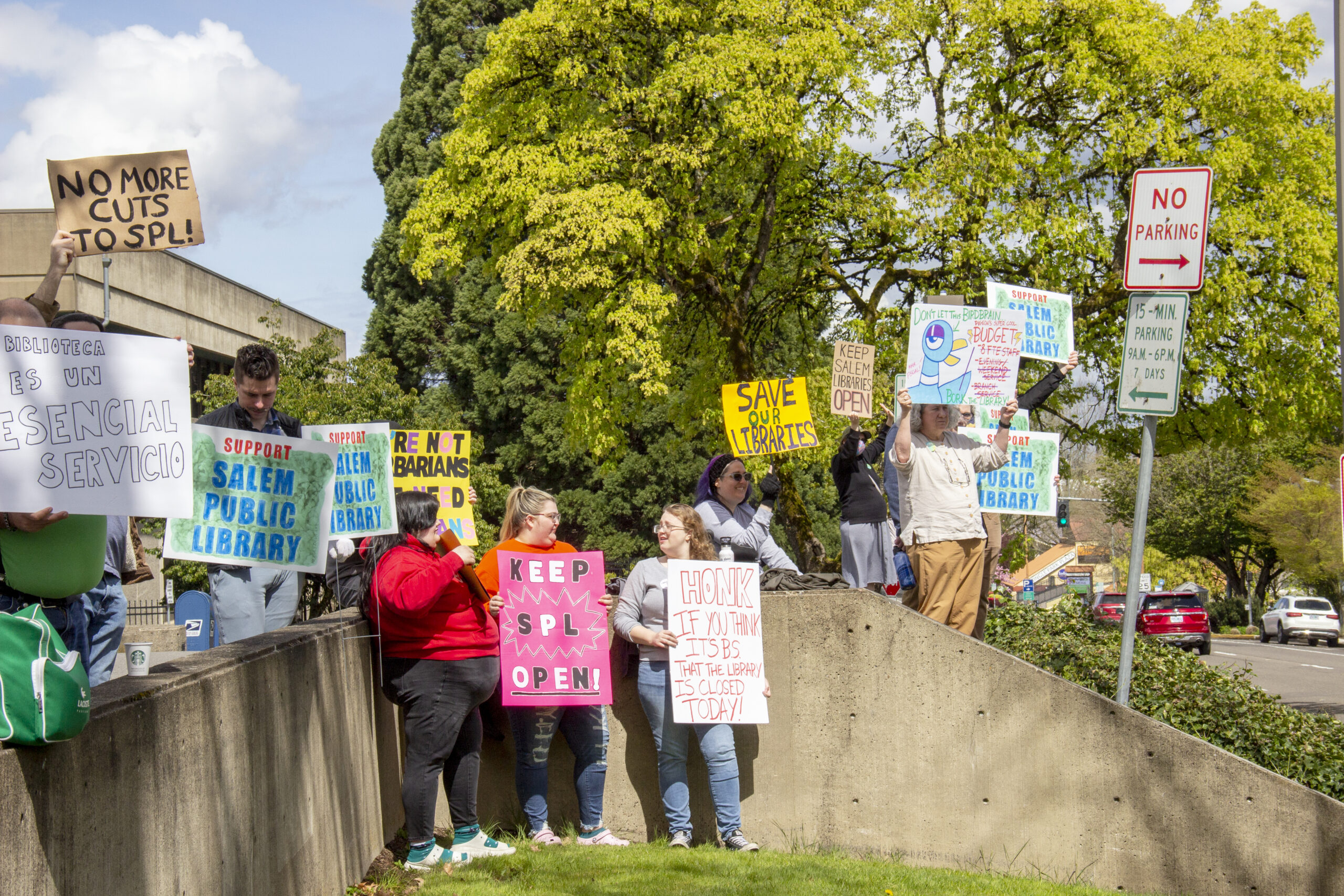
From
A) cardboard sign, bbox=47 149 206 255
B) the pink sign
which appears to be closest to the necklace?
the pink sign

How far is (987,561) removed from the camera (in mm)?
9070

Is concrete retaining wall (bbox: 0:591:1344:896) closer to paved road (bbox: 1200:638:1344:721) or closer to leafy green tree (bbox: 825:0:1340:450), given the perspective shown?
paved road (bbox: 1200:638:1344:721)

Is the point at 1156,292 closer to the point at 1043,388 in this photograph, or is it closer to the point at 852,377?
the point at 1043,388

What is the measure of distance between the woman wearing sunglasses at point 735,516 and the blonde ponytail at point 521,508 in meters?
1.28

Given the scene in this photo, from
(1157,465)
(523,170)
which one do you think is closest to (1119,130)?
(523,170)

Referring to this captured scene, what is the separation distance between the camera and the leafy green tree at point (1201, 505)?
56438mm

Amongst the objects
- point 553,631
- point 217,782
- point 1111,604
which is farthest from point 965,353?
point 1111,604

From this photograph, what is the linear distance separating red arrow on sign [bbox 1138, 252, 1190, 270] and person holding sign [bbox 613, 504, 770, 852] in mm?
2774

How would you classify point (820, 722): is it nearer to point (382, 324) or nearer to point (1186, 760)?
point (1186, 760)

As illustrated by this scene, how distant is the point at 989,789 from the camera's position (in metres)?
7.27

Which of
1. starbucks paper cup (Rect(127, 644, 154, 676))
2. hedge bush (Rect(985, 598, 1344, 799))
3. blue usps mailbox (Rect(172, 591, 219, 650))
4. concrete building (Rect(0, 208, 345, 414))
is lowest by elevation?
blue usps mailbox (Rect(172, 591, 219, 650))

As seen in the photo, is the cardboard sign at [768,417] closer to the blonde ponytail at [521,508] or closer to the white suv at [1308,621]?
the blonde ponytail at [521,508]

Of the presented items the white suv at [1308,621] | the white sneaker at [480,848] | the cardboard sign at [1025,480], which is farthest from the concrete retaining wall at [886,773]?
the white suv at [1308,621]

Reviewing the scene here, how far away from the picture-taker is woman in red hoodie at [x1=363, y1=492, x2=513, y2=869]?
604 centimetres
